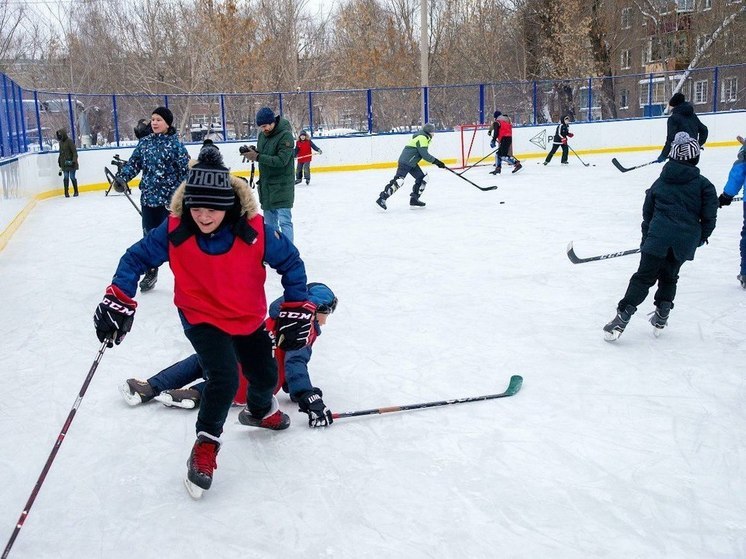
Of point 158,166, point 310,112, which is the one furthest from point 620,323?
point 310,112

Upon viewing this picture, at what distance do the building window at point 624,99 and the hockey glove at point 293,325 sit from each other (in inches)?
797

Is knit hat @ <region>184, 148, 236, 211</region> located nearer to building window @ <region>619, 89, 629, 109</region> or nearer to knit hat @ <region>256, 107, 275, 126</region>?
knit hat @ <region>256, 107, 275, 126</region>

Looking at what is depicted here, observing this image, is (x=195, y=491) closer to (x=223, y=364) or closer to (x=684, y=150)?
(x=223, y=364)

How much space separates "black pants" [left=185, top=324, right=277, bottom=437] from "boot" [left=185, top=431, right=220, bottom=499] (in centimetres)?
3

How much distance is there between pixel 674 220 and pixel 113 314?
2.91 meters

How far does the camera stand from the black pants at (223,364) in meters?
2.40

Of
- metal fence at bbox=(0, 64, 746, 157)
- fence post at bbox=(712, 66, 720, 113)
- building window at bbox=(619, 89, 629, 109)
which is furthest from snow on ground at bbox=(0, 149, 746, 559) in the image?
building window at bbox=(619, 89, 629, 109)

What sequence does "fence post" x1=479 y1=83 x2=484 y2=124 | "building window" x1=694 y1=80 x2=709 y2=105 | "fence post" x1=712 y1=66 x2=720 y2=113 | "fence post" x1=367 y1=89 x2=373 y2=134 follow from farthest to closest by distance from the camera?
"building window" x1=694 y1=80 x2=709 y2=105, "fence post" x1=712 y1=66 x2=720 y2=113, "fence post" x1=479 y1=83 x2=484 y2=124, "fence post" x1=367 y1=89 x2=373 y2=134

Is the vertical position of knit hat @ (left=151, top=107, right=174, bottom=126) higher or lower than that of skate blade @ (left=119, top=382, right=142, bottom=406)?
higher

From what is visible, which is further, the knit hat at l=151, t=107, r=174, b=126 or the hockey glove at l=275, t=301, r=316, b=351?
the knit hat at l=151, t=107, r=174, b=126

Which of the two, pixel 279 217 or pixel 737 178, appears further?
pixel 279 217

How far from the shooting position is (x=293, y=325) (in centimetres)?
246

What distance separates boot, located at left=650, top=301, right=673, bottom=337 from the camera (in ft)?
13.3

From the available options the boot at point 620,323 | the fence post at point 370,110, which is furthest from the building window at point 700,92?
the boot at point 620,323
